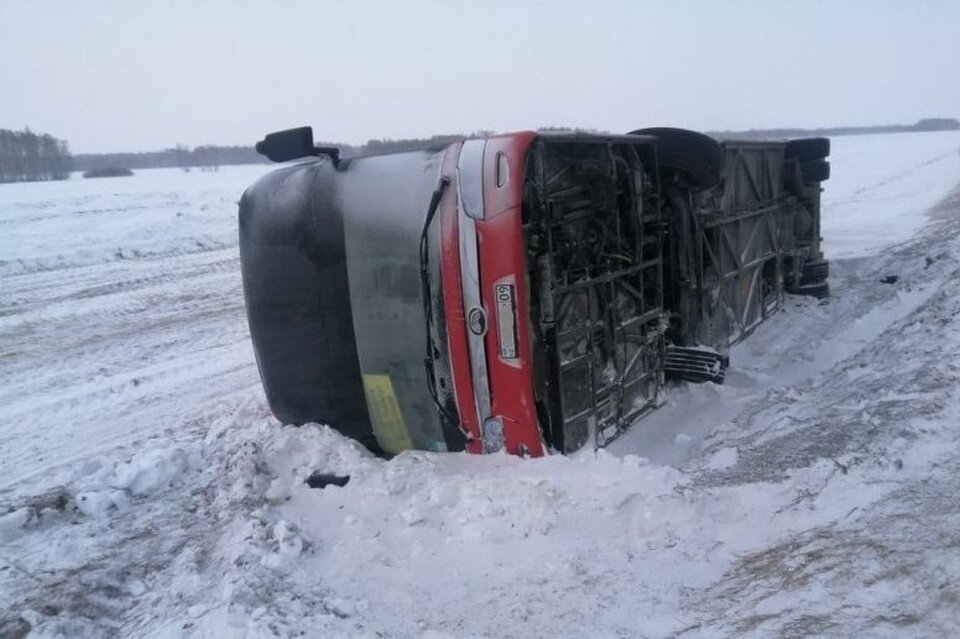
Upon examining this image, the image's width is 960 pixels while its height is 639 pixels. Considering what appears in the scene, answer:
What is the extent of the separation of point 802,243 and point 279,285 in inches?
298

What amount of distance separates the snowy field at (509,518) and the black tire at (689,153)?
1.72 meters

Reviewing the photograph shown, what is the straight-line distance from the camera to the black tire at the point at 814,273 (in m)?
9.37

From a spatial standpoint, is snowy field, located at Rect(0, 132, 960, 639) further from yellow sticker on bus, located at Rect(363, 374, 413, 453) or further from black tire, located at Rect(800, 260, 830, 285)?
black tire, located at Rect(800, 260, 830, 285)

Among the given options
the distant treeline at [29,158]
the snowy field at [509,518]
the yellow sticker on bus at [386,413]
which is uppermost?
the distant treeline at [29,158]

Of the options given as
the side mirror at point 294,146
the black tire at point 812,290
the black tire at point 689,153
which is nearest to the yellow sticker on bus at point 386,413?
the side mirror at point 294,146

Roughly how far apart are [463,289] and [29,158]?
42502 mm

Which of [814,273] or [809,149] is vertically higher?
[809,149]

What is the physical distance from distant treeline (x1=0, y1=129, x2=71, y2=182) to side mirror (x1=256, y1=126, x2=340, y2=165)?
122 ft

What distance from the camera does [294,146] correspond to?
440 centimetres

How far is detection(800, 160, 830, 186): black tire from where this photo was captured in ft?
30.4

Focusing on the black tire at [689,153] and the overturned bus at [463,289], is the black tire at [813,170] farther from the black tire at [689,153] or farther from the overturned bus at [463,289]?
the overturned bus at [463,289]

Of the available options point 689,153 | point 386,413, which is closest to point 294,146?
point 386,413

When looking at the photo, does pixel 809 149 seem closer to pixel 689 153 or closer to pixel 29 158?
pixel 689 153

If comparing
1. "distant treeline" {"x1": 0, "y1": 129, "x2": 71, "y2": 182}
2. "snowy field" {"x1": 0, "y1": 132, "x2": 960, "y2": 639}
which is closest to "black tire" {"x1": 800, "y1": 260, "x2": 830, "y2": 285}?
"snowy field" {"x1": 0, "y1": 132, "x2": 960, "y2": 639}
